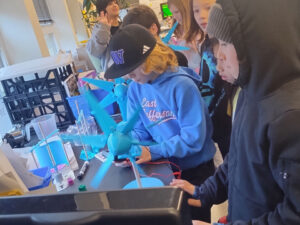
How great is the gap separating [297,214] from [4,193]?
69 centimetres

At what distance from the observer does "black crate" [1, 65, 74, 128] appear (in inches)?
60.6

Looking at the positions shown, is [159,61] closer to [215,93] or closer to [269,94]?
[215,93]

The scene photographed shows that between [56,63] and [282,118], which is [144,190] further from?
[56,63]

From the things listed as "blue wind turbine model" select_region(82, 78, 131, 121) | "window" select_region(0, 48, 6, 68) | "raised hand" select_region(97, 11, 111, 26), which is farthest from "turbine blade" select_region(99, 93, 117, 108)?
"window" select_region(0, 48, 6, 68)

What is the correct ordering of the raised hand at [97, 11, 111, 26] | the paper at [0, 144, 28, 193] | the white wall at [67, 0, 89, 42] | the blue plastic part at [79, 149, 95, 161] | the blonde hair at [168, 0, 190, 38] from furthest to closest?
the white wall at [67, 0, 89, 42] → the raised hand at [97, 11, 111, 26] → the blonde hair at [168, 0, 190, 38] → the blue plastic part at [79, 149, 95, 161] → the paper at [0, 144, 28, 193]

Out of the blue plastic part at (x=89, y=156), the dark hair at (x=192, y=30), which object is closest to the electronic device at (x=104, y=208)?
the blue plastic part at (x=89, y=156)

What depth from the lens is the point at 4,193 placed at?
0.63m

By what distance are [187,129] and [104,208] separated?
82cm

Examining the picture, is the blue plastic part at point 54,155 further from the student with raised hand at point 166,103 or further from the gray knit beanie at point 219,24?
the gray knit beanie at point 219,24

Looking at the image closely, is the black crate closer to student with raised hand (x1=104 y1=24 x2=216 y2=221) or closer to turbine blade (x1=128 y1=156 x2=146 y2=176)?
student with raised hand (x1=104 y1=24 x2=216 y2=221)

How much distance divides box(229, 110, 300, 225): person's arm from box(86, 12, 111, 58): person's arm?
56.3 inches

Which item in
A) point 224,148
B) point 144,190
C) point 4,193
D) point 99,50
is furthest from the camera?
point 99,50

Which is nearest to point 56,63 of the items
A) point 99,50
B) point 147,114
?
point 99,50

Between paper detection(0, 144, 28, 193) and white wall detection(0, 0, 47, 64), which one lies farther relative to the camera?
white wall detection(0, 0, 47, 64)
